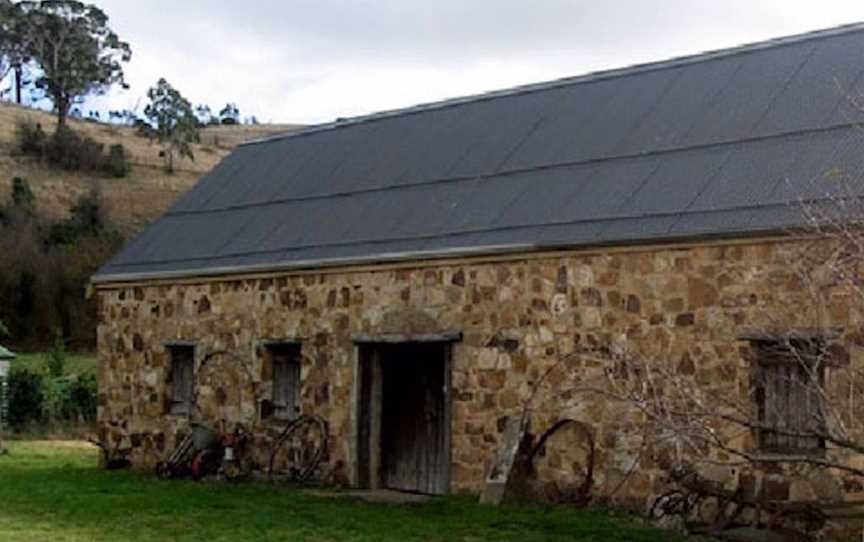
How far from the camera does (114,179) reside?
184 ft

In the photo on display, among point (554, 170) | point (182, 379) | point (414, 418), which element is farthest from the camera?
point (182, 379)

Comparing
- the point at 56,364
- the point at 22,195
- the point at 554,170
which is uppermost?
the point at 22,195

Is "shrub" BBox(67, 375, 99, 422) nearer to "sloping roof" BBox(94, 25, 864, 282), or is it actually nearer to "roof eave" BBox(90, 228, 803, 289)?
"roof eave" BBox(90, 228, 803, 289)

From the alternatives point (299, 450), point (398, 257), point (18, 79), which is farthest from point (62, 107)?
point (398, 257)

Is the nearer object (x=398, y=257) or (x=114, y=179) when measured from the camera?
(x=398, y=257)

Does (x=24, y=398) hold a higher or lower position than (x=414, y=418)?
higher

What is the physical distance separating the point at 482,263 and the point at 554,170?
150cm

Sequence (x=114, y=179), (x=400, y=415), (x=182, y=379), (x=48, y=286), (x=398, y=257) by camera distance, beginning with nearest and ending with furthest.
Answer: (x=398, y=257) → (x=400, y=415) → (x=182, y=379) → (x=48, y=286) → (x=114, y=179)

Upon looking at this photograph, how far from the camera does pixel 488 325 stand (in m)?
14.3

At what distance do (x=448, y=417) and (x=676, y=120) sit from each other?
400cm

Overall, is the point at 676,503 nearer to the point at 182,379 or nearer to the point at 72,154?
the point at 182,379

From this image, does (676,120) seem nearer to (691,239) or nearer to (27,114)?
(691,239)

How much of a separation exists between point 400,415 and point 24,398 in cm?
1248

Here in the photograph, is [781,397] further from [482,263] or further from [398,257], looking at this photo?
[398,257]
